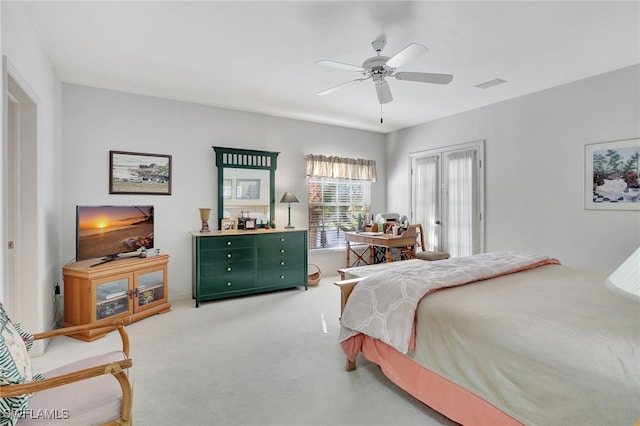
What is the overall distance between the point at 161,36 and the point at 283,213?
3016 mm

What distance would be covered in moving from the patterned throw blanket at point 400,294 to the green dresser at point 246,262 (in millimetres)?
2224

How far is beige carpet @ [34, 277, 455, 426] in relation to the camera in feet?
6.39

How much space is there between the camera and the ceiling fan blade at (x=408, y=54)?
2154 mm

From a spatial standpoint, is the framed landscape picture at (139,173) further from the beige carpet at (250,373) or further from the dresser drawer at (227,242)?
the beige carpet at (250,373)

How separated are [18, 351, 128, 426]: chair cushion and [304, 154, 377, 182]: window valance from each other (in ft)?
13.8

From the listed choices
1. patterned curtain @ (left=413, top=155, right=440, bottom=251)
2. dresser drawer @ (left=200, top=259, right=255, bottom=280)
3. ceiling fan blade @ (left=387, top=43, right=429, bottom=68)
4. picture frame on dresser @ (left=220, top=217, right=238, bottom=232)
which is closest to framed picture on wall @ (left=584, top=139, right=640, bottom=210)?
patterned curtain @ (left=413, top=155, right=440, bottom=251)

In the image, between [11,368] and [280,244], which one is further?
[280,244]

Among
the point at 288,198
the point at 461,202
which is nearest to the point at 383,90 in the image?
the point at 288,198

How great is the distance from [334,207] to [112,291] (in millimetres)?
3550

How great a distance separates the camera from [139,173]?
4090mm

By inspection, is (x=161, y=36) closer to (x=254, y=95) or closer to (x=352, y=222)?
(x=254, y=95)

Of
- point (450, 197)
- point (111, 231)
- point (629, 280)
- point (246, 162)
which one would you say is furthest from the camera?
point (450, 197)

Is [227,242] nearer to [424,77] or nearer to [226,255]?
[226,255]

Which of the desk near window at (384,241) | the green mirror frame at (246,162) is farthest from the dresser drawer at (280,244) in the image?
the desk near window at (384,241)
